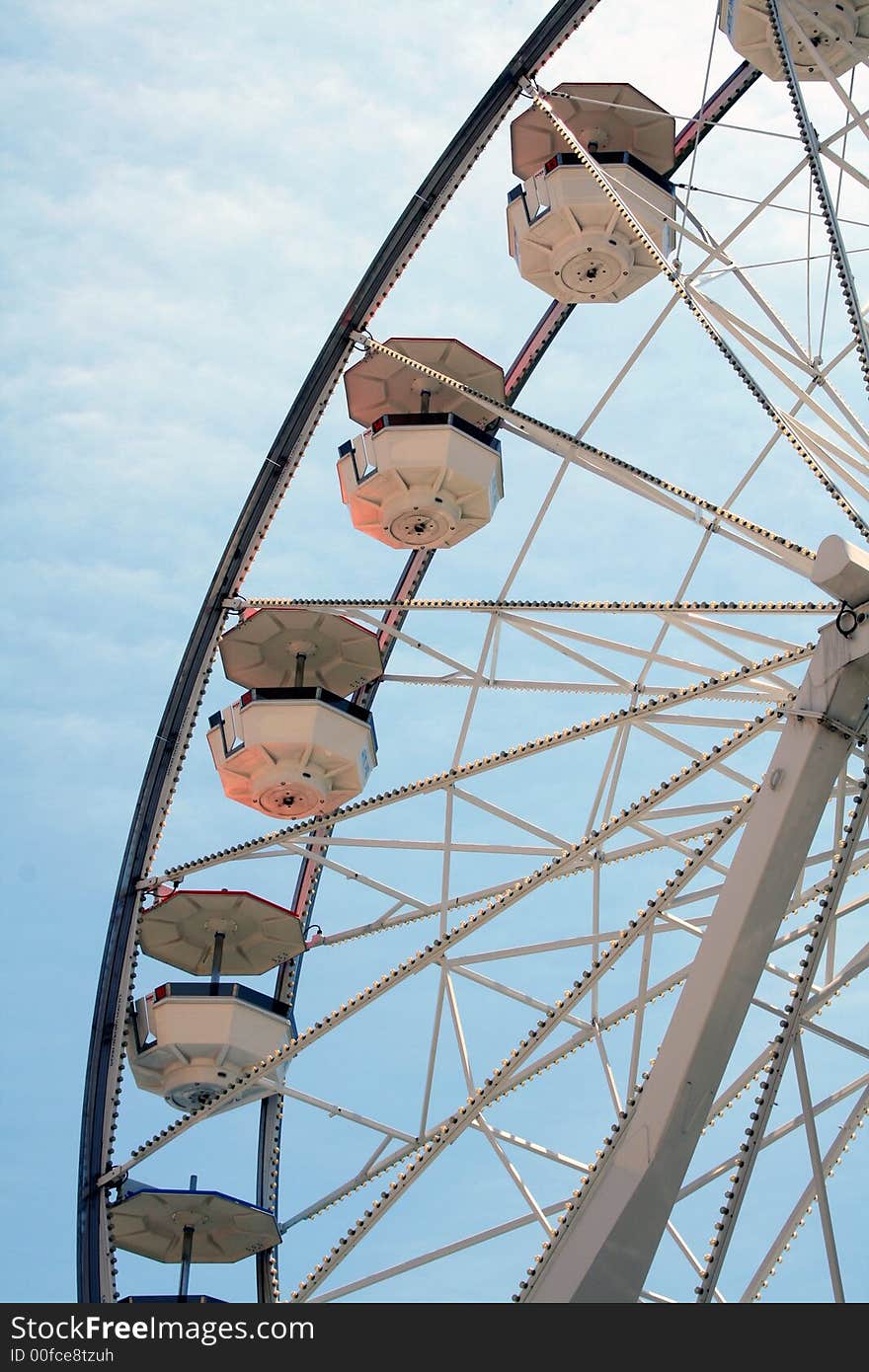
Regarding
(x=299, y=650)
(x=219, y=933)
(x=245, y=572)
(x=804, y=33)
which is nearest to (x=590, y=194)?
(x=804, y=33)

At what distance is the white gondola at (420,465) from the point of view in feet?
56.0

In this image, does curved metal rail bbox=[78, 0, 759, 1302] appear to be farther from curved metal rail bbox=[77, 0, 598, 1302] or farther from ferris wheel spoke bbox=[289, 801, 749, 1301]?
ferris wheel spoke bbox=[289, 801, 749, 1301]

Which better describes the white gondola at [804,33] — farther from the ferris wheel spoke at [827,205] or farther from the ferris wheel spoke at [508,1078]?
the ferris wheel spoke at [508,1078]

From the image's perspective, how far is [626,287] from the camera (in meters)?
17.8

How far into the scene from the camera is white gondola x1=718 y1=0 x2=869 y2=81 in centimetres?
1694

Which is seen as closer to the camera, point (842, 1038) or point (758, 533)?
point (842, 1038)

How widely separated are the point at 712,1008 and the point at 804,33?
10.5m

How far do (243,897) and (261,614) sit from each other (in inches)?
123

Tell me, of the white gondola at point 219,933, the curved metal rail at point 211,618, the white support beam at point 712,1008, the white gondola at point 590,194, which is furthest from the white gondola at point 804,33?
the white gondola at point 219,933

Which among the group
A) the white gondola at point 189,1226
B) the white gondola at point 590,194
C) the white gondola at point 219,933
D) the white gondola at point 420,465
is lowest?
the white gondola at point 189,1226

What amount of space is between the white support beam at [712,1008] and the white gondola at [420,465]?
7.29 metres
